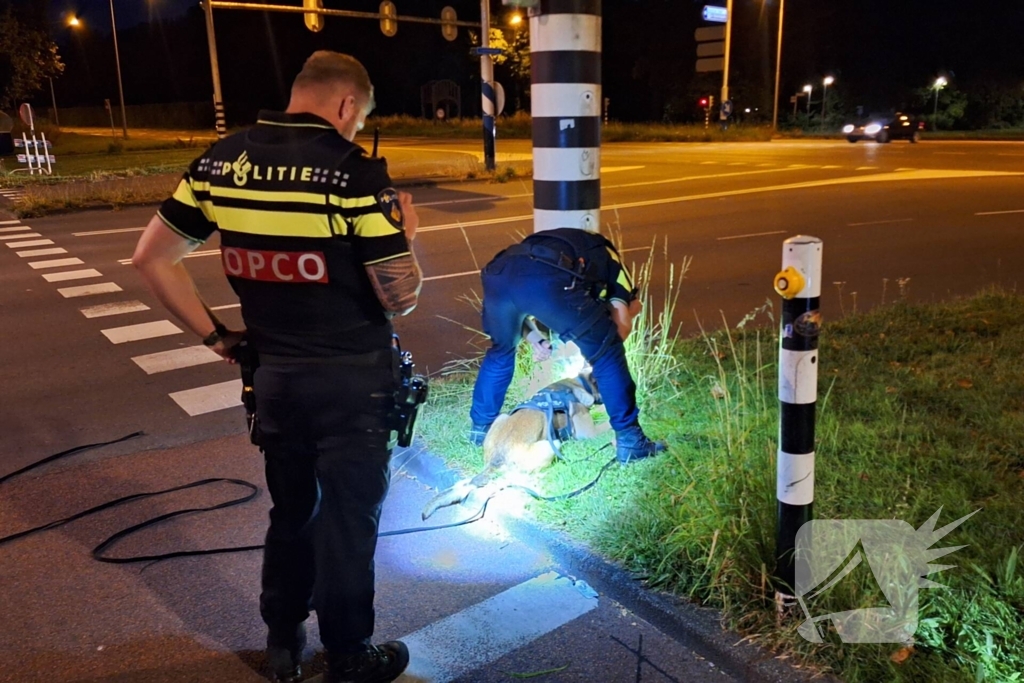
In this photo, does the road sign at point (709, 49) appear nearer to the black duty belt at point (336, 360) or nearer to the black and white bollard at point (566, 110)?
the black and white bollard at point (566, 110)

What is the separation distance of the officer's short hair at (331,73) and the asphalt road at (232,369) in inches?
76.0

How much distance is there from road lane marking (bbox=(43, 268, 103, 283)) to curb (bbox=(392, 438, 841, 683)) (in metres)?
8.12

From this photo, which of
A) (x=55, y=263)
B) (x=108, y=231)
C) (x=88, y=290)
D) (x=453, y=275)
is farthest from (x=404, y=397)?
(x=108, y=231)

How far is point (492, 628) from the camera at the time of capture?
3127mm

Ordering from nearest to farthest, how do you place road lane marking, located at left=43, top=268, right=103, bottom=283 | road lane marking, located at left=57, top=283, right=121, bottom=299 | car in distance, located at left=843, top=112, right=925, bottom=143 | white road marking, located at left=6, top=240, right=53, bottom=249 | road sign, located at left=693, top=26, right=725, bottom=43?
road lane marking, located at left=57, top=283, right=121, bottom=299 < road lane marking, located at left=43, top=268, right=103, bottom=283 < white road marking, located at left=6, top=240, right=53, bottom=249 < road sign, located at left=693, top=26, right=725, bottom=43 < car in distance, located at left=843, top=112, right=925, bottom=143

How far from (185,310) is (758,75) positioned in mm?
59881

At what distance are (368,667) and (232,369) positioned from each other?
417 cm

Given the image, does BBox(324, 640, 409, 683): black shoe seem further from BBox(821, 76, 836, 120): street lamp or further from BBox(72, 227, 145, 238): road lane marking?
BBox(821, 76, 836, 120): street lamp

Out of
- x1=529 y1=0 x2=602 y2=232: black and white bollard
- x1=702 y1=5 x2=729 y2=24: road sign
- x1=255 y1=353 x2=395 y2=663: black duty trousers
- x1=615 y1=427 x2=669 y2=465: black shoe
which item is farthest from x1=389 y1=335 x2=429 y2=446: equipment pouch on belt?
x1=702 y1=5 x2=729 y2=24: road sign

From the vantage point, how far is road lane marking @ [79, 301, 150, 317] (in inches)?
324

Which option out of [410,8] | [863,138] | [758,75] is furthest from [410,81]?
[863,138]

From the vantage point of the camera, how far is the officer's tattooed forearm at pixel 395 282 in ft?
8.18

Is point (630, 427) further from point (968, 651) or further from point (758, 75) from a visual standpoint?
point (758, 75)

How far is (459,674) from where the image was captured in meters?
2.89
